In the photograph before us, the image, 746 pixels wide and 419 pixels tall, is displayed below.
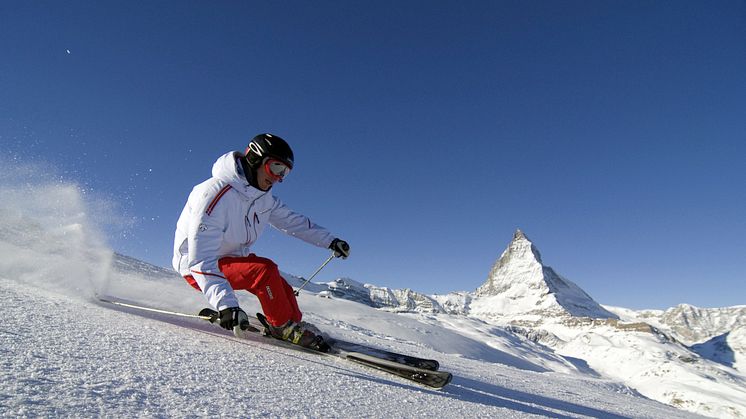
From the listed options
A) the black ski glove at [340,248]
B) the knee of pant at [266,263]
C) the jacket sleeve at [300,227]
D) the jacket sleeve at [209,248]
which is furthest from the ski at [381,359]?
the jacket sleeve at [300,227]

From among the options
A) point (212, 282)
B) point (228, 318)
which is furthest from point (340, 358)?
point (212, 282)

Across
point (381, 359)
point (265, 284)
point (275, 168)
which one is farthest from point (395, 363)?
point (275, 168)

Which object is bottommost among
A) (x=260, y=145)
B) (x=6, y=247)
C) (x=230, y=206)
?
(x=6, y=247)

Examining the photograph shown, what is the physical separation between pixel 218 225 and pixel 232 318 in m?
0.94

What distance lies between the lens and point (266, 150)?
12.0 feet

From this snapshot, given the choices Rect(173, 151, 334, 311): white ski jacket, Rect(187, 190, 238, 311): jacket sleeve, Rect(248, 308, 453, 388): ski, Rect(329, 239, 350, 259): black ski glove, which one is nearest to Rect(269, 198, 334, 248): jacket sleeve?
Rect(329, 239, 350, 259): black ski glove

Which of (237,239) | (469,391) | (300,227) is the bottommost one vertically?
(469,391)

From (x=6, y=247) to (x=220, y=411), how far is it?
4.97m

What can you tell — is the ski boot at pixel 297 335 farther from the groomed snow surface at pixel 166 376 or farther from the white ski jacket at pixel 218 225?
the white ski jacket at pixel 218 225

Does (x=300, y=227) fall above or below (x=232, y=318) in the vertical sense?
above

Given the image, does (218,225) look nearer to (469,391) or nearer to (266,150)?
(266,150)

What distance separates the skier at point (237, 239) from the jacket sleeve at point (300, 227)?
39 centimetres

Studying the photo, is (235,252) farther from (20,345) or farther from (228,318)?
(20,345)

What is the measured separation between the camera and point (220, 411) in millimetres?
1557
